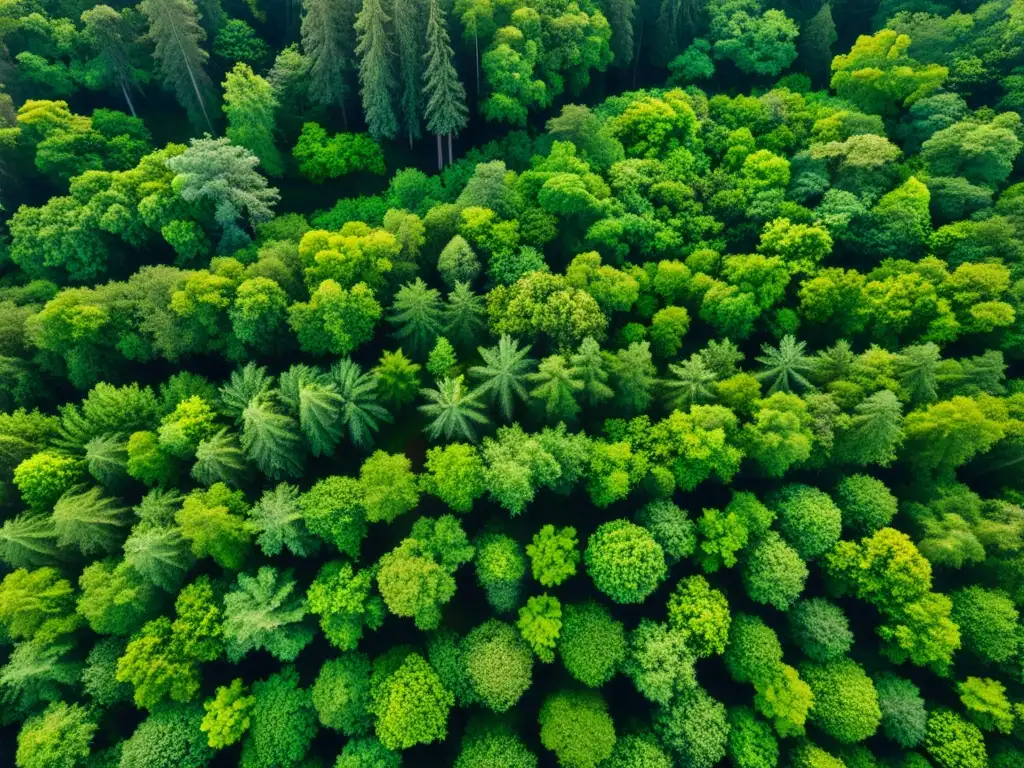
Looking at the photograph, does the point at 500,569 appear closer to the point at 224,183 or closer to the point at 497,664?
the point at 497,664

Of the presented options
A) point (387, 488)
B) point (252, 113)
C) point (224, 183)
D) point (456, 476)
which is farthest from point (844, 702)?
point (252, 113)

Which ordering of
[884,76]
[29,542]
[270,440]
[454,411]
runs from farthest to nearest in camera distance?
1. [884,76]
2. [454,411]
3. [270,440]
4. [29,542]

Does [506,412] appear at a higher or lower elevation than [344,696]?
higher

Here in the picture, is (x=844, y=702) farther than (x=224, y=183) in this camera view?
No

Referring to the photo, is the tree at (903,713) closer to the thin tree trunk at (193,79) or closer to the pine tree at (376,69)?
the pine tree at (376,69)

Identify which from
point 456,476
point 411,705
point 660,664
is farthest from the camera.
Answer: point 456,476

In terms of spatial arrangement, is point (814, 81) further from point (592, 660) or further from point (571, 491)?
point (592, 660)

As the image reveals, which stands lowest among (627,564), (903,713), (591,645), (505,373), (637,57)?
(903,713)

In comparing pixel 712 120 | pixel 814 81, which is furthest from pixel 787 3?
pixel 712 120
